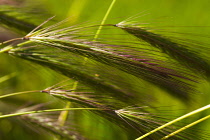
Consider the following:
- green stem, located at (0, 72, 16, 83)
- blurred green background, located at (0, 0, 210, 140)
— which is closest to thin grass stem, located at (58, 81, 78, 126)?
blurred green background, located at (0, 0, 210, 140)

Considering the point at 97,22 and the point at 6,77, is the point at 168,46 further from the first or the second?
the point at 6,77

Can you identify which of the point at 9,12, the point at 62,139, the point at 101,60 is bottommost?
the point at 62,139

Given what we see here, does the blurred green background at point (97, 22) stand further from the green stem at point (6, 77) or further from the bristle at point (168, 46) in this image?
the bristle at point (168, 46)

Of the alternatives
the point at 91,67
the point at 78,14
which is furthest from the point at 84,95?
the point at 78,14

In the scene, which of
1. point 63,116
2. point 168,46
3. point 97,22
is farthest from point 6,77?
point 168,46

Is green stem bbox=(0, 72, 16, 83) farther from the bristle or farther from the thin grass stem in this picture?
the bristle

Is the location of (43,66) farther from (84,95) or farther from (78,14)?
(78,14)

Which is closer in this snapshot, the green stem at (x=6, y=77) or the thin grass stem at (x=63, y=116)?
the thin grass stem at (x=63, y=116)

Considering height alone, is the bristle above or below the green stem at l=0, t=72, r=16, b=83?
above

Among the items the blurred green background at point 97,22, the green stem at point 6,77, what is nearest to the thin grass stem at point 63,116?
the blurred green background at point 97,22
